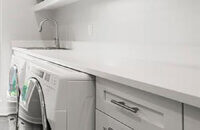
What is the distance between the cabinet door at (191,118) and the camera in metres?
0.72

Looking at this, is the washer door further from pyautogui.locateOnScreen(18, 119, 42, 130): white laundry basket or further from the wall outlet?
the wall outlet

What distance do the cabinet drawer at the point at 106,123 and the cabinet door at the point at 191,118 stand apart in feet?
1.12

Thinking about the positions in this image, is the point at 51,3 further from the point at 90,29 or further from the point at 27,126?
the point at 27,126

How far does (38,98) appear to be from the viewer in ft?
5.08

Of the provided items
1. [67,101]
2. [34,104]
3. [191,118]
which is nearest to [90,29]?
[34,104]

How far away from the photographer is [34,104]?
5.24 feet

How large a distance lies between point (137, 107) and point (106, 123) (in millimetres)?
259

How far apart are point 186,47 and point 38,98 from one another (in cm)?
85

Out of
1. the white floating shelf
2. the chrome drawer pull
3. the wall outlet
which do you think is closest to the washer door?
the chrome drawer pull

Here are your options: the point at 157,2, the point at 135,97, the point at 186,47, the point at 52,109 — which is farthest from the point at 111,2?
the point at 135,97

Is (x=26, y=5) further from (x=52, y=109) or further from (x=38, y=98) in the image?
(x=52, y=109)

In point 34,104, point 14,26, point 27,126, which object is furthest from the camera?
point 14,26

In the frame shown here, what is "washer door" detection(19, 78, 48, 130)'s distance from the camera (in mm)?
1460

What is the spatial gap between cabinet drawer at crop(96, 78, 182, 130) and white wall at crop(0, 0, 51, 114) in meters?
2.69
